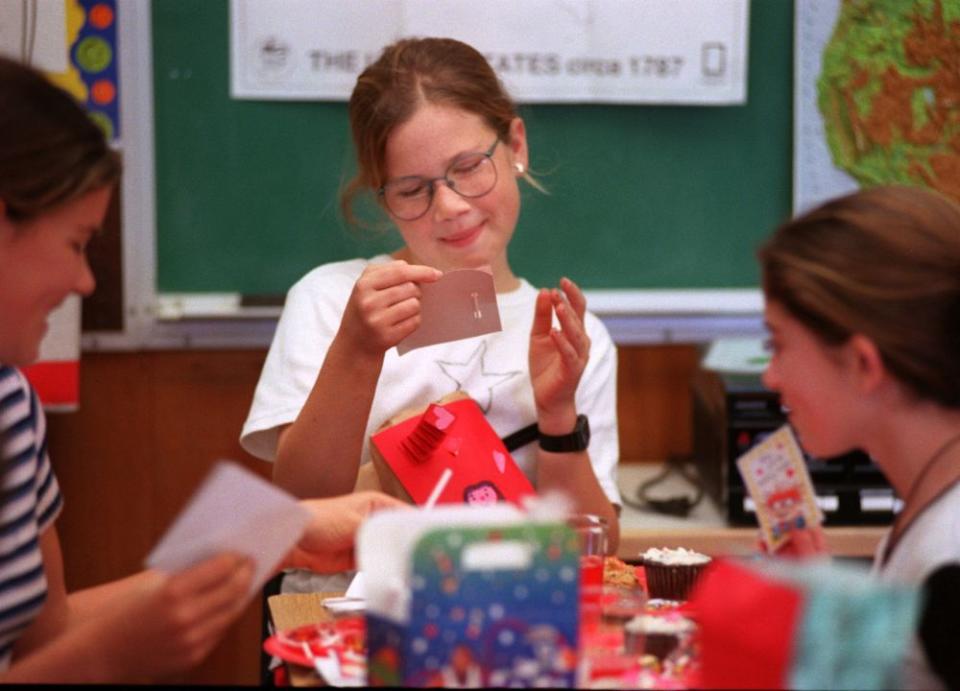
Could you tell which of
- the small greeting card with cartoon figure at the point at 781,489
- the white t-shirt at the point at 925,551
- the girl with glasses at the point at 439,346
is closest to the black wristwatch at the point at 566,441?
the girl with glasses at the point at 439,346

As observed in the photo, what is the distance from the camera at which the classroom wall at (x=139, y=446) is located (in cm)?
257

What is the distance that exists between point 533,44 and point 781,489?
156 cm

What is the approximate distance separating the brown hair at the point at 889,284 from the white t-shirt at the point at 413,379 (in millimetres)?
830

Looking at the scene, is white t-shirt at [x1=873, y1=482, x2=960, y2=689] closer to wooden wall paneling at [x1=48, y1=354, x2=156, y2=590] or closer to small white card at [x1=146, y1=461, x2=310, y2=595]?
small white card at [x1=146, y1=461, x2=310, y2=595]

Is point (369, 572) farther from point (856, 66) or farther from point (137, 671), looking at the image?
point (856, 66)

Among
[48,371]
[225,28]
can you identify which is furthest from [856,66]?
[48,371]

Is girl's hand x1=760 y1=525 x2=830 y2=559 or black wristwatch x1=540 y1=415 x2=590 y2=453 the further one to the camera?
black wristwatch x1=540 y1=415 x2=590 y2=453

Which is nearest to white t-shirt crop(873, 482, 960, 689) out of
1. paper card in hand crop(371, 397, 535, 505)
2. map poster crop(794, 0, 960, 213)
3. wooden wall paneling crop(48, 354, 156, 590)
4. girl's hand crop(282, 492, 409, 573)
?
girl's hand crop(282, 492, 409, 573)

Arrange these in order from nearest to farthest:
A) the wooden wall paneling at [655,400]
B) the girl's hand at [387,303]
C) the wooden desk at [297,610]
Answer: the wooden desk at [297,610] → the girl's hand at [387,303] → the wooden wall paneling at [655,400]

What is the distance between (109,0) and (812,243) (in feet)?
5.96

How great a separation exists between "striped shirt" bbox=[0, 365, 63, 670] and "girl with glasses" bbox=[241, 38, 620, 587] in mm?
493

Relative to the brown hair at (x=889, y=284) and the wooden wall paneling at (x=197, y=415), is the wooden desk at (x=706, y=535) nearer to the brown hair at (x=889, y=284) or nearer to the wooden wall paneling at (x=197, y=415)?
the wooden wall paneling at (x=197, y=415)

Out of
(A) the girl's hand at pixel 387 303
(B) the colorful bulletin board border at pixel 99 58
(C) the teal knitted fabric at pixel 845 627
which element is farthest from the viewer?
(B) the colorful bulletin board border at pixel 99 58

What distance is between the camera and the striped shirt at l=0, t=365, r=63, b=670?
1246 mm
